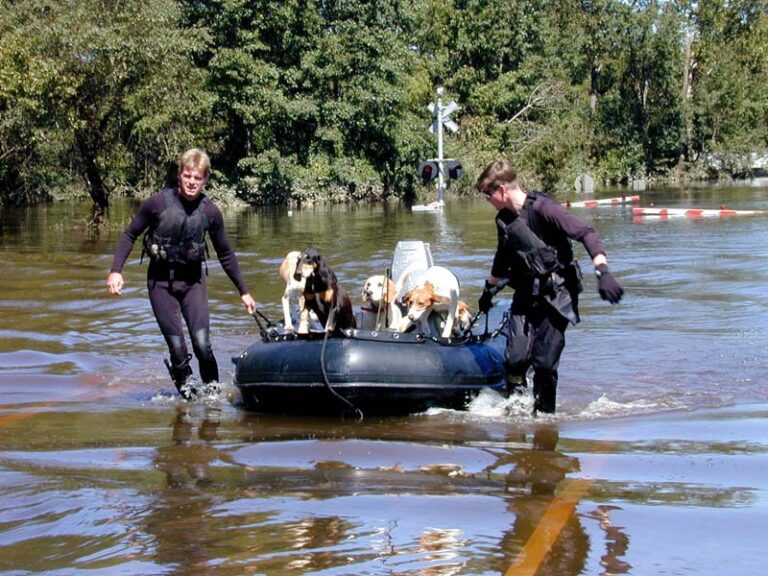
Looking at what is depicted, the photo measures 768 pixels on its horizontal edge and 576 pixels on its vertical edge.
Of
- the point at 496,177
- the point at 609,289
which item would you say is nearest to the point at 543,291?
the point at 609,289

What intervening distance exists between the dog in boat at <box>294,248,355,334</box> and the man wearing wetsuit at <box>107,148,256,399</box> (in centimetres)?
48

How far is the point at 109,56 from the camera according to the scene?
26281mm

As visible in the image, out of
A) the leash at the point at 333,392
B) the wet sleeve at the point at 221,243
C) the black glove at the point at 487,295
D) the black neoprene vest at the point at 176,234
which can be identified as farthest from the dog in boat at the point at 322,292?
the black glove at the point at 487,295

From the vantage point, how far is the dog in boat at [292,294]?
872 centimetres

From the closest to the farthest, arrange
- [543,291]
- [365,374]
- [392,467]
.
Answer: [392,467] < [543,291] < [365,374]

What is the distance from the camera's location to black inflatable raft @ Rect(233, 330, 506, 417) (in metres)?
7.41

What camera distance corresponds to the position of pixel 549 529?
15.0 ft

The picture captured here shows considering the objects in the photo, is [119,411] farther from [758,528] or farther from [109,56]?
[109,56]

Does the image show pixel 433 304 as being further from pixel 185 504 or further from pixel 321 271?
pixel 185 504

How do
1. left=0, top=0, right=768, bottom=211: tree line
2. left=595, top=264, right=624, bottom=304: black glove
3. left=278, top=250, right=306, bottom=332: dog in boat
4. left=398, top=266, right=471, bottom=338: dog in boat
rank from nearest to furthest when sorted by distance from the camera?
left=595, top=264, right=624, bottom=304: black glove → left=398, top=266, right=471, bottom=338: dog in boat → left=278, top=250, right=306, bottom=332: dog in boat → left=0, top=0, right=768, bottom=211: tree line

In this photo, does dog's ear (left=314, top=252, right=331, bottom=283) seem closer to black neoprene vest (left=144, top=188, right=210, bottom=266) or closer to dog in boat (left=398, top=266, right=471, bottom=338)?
dog in boat (left=398, top=266, right=471, bottom=338)

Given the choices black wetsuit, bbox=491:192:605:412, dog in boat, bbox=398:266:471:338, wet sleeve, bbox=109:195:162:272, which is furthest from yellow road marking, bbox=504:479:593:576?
wet sleeve, bbox=109:195:162:272

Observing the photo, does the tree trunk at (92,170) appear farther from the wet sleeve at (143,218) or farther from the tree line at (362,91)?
the wet sleeve at (143,218)

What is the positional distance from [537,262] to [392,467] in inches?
71.4
